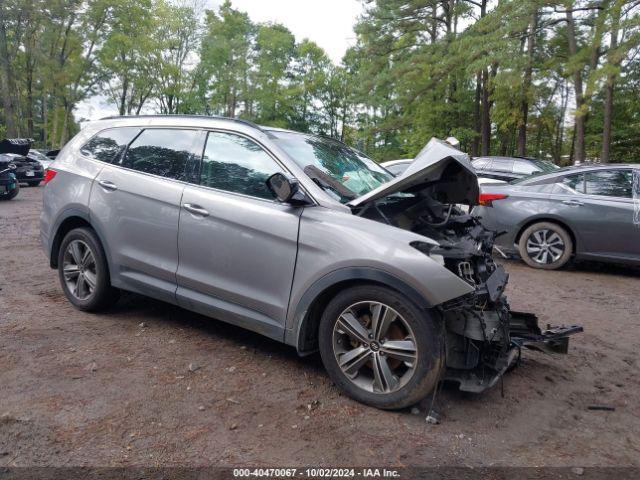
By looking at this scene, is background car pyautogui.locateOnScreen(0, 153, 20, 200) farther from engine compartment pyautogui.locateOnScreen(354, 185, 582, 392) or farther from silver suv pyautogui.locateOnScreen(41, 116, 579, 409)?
engine compartment pyautogui.locateOnScreen(354, 185, 582, 392)

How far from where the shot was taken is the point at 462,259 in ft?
10.2

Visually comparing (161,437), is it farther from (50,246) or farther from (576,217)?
(576,217)

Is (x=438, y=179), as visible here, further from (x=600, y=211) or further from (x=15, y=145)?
(x=15, y=145)

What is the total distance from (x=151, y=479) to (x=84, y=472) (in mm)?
328

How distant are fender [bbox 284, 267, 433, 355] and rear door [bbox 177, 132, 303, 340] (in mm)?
121

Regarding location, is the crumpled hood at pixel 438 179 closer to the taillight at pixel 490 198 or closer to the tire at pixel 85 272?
the tire at pixel 85 272

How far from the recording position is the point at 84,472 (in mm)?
2352

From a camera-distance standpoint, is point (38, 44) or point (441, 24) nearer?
point (441, 24)

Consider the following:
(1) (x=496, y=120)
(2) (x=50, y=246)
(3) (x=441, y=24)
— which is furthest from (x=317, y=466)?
(3) (x=441, y=24)

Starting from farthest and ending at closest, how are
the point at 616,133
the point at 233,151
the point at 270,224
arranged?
the point at 616,133, the point at 233,151, the point at 270,224

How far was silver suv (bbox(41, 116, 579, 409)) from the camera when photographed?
2943 millimetres

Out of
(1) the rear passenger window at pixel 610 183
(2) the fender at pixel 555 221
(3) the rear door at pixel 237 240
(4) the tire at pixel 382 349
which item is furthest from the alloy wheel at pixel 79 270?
(1) the rear passenger window at pixel 610 183

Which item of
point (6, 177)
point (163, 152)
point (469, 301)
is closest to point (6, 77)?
point (6, 177)

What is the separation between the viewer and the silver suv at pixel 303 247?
294cm
